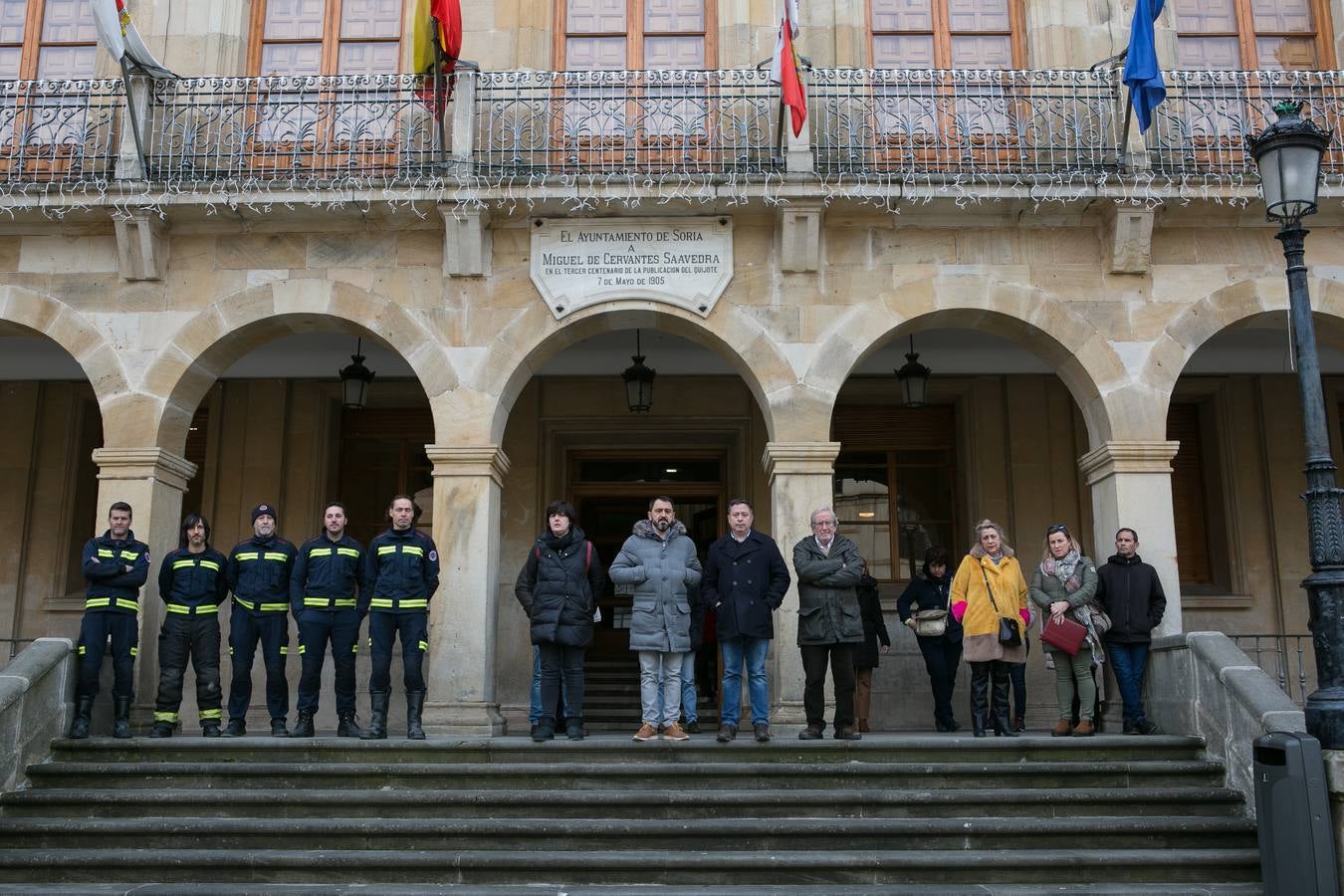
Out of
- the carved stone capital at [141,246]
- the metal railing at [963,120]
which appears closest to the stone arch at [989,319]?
the metal railing at [963,120]

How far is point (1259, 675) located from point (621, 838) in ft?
14.1

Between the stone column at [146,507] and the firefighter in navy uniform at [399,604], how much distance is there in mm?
2307

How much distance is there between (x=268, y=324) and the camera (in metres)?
11.0

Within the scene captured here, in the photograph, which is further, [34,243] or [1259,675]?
[34,243]

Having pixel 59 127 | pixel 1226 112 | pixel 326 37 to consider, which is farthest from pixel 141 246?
pixel 1226 112

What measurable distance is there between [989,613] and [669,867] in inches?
133

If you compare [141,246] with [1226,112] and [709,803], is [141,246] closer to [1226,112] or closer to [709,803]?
[709,803]

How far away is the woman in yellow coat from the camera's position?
9.37 meters

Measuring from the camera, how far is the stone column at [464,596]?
10062 millimetres

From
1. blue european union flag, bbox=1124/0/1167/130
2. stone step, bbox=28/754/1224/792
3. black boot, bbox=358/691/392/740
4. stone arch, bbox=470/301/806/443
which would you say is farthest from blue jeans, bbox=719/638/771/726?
blue european union flag, bbox=1124/0/1167/130

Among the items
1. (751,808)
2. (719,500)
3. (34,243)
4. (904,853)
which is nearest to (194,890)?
(751,808)

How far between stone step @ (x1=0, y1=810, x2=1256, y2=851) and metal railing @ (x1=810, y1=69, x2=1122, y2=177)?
5.54m

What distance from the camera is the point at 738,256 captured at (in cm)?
1087

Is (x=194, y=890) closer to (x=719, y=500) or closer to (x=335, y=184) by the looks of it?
(x=335, y=184)
